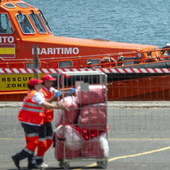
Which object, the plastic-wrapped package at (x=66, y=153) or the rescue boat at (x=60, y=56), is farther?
the rescue boat at (x=60, y=56)

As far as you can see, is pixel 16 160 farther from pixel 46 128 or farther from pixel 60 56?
pixel 60 56

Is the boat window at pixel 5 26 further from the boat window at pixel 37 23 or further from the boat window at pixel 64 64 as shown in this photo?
the boat window at pixel 64 64

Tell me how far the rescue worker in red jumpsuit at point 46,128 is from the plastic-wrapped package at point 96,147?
571 mm

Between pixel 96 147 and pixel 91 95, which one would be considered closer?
pixel 91 95

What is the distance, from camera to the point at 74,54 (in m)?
17.7

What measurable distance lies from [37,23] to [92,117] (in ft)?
30.3

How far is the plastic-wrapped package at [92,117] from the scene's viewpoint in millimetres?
9141

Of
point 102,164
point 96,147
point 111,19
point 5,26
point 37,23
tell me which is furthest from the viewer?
point 111,19

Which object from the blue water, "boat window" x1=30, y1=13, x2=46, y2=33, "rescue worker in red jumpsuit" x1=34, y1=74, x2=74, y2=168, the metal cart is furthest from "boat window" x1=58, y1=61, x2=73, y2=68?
the blue water

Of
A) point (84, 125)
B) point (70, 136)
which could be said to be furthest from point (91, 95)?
point (70, 136)

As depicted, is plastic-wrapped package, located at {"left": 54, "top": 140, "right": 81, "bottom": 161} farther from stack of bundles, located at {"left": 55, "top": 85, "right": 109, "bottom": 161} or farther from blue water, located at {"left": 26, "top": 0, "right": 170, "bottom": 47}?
blue water, located at {"left": 26, "top": 0, "right": 170, "bottom": 47}

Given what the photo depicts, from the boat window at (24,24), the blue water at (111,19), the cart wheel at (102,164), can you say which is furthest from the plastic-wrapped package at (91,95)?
the blue water at (111,19)

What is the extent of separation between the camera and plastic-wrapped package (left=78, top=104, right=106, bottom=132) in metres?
9.14

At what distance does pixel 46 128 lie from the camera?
941 cm
